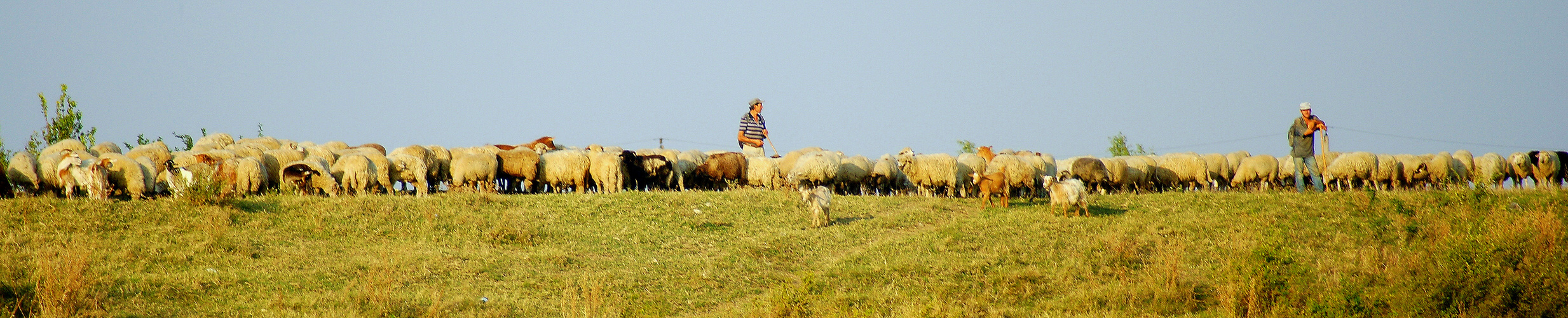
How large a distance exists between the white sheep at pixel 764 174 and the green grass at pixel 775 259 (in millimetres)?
5416

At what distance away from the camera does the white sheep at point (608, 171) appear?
65.3ft

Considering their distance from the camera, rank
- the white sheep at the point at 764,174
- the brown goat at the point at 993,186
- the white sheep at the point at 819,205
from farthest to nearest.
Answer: the white sheep at the point at 764,174 < the brown goat at the point at 993,186 < the white sheep at the point at 819,205

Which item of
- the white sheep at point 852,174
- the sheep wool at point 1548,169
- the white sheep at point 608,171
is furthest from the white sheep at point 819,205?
the sheep wool at point 1548,169

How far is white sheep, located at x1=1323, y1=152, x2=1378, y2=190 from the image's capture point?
2327 cm

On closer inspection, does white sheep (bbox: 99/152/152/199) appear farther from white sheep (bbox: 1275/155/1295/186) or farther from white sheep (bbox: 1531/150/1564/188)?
white sheep (bbox: 1531/150/1564/188)

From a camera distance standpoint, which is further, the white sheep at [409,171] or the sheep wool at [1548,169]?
the sheep wool at [1548,169]

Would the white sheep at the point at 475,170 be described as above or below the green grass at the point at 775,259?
above

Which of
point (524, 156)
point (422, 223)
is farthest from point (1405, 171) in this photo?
point (422, 223)

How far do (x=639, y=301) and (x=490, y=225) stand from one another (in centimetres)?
421

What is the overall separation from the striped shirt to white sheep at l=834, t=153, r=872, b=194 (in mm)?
1764

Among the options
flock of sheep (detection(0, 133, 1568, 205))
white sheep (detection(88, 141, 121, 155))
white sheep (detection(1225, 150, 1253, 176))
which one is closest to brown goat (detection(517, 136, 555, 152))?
flock of sheep (detection(0, 133, 1568, 205))

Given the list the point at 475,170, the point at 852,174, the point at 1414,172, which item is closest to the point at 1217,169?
the point at 1414,172

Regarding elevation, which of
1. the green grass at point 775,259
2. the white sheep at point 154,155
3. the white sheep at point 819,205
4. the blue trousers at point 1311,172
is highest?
the white sheep at point 154,155

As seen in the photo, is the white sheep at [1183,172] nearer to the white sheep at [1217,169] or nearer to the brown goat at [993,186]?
the white sheep at [1217,169]
